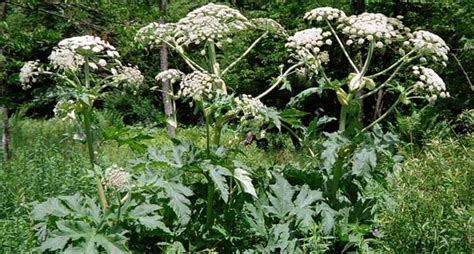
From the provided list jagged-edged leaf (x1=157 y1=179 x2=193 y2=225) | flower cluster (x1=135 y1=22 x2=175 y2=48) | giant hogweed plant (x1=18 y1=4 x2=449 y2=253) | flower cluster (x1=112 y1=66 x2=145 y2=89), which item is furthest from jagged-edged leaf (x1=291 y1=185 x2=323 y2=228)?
flower cluster (x1=135 y1=22 x2=175 y2=48)

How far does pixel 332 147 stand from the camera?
3604mm

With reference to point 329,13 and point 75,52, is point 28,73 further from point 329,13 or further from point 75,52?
point 329,13

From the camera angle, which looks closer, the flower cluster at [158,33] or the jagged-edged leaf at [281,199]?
the jagged-edged leaf at [281,199]

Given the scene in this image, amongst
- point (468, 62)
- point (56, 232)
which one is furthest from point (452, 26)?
point (56, 232)

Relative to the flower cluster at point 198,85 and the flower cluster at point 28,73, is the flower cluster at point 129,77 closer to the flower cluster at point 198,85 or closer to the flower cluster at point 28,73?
the flower cluster at point 198,85

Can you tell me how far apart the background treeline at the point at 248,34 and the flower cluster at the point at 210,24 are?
10.0 ft

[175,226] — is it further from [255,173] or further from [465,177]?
[465,177]

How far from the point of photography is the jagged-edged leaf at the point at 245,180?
139 inches

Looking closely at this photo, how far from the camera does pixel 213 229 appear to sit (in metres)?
3.79

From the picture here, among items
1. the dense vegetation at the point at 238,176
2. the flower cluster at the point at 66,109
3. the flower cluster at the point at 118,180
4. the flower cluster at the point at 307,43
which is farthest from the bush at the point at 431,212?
the flower cluster at the point at 66,109

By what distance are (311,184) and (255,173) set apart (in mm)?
453

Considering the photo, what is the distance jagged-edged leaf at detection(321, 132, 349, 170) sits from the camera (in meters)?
3.57

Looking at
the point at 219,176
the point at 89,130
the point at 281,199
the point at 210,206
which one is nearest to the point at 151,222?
the point at 219,176

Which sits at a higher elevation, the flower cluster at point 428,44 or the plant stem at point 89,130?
the flower cluster at point 428,44
